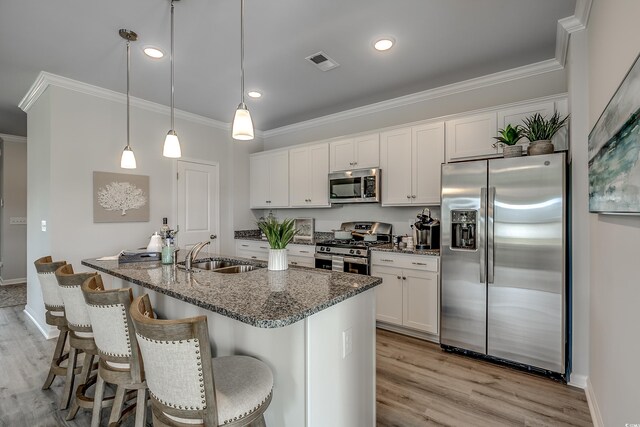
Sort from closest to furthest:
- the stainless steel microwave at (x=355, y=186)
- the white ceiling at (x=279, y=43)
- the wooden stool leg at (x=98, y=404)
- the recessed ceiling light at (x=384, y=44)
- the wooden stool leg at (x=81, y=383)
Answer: the wooden stool leg at (x=98, y=404)
the wooden stool leg at (x=81, y=383)
the white ceiling at (x=279, y=43)
the recessed ceiling light at (x=384, y=44)
the stainless steel microwave at (x=355, y=186)

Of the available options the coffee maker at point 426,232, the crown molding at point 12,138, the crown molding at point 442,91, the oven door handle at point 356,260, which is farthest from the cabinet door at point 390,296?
the crown molding at point 12,138

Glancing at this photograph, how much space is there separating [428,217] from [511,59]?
1723 mm

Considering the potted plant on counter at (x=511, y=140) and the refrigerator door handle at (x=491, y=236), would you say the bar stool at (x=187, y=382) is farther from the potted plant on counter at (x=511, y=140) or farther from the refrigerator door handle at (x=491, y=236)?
the potted plant on counter at (x=511, y=140)

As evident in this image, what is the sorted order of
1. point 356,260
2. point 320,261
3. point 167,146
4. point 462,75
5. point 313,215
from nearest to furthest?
point 167,146 → point 462,75 → point 356,260 → point 320,261 → point 313,215

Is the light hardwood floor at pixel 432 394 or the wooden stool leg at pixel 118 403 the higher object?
the wooden stool leg at pixel 118 403

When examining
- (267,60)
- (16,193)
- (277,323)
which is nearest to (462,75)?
(267,60)

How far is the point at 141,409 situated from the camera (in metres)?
1.53

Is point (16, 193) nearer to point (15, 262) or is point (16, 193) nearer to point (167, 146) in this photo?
point (15, 262)

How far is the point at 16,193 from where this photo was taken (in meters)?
5.80

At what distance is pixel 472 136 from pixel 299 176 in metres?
2.40

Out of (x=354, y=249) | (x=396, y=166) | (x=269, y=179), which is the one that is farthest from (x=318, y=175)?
(x=354, y=249)

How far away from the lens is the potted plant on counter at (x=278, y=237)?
6.42ft

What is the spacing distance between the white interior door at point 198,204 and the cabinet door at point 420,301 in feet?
9.36

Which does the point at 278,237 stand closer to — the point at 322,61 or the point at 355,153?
the point at 322,61
